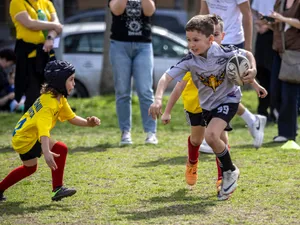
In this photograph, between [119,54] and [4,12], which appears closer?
[119,54]

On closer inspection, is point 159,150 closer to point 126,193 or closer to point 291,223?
point 126,193

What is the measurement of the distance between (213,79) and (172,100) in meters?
0.51

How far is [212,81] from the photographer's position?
6.43 meters

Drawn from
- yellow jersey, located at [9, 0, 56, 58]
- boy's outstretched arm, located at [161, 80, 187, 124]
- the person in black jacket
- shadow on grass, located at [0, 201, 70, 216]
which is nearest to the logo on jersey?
boy's outstretched arm, located at [161, 80, 187, 124]

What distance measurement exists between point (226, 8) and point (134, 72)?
1.53 m

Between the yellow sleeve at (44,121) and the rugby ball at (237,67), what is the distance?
1.43 m

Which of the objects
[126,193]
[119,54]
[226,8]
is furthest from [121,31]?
[126,193]

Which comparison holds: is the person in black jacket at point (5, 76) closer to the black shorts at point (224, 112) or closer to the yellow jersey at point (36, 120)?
the yellow jersey at point (36, 120)

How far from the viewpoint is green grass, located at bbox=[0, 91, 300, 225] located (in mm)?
5855

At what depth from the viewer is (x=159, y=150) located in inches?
358

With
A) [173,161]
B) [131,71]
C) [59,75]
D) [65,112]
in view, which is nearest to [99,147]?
[131,71]

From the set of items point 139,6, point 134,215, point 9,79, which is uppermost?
point 139,6

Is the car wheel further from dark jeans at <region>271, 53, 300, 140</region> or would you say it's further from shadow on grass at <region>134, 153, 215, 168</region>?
shadow on grass at <region>134, 153, 215, 168</region>

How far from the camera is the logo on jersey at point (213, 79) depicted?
641cm
